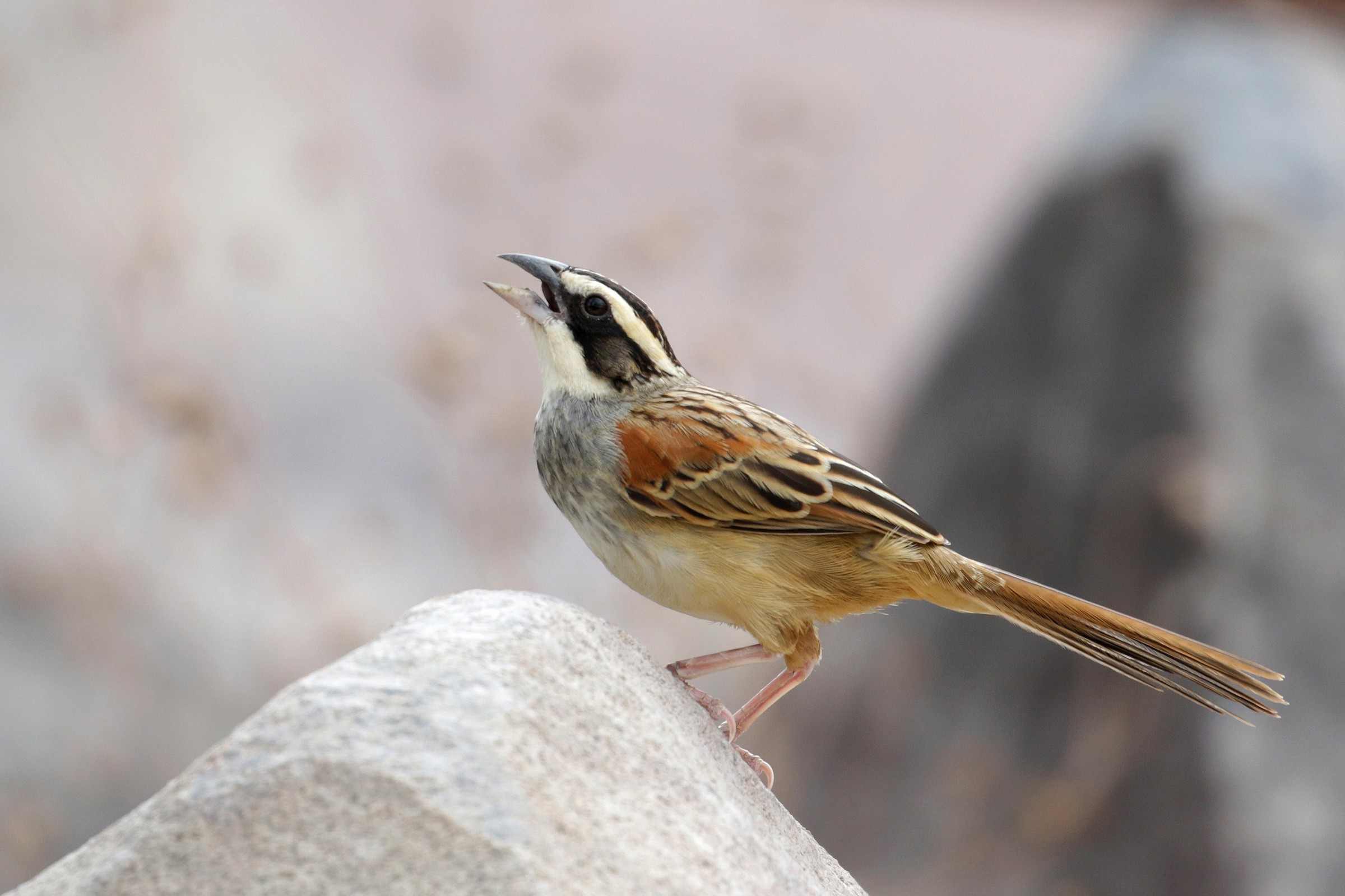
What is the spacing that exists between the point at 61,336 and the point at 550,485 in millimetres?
7366

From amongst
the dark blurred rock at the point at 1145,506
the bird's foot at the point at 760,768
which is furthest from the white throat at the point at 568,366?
the dark blurred rock at the point at 1145,506

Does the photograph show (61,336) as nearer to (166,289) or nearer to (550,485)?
(166,289)

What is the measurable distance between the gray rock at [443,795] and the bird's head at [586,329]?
139cm

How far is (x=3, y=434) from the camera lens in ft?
28.3

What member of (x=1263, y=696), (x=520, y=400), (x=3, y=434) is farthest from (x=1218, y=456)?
(x=3, y=434)

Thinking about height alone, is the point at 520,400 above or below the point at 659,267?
below

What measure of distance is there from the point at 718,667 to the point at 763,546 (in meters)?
0.37

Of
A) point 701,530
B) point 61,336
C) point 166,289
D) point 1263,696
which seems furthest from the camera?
point 61,336

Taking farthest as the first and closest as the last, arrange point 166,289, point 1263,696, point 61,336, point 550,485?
1. point 61,336
2. point 166,289
3. point 550,485
4. point 1263,696

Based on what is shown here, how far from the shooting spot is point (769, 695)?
12.7 ft

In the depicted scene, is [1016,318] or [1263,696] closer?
[1263,696]

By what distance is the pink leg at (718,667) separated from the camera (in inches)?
144

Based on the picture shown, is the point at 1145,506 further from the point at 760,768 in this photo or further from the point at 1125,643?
the point at 760,768

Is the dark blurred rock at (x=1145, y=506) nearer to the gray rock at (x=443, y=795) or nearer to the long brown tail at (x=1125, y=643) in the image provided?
the long brown tail at (x=1125, y=643)
